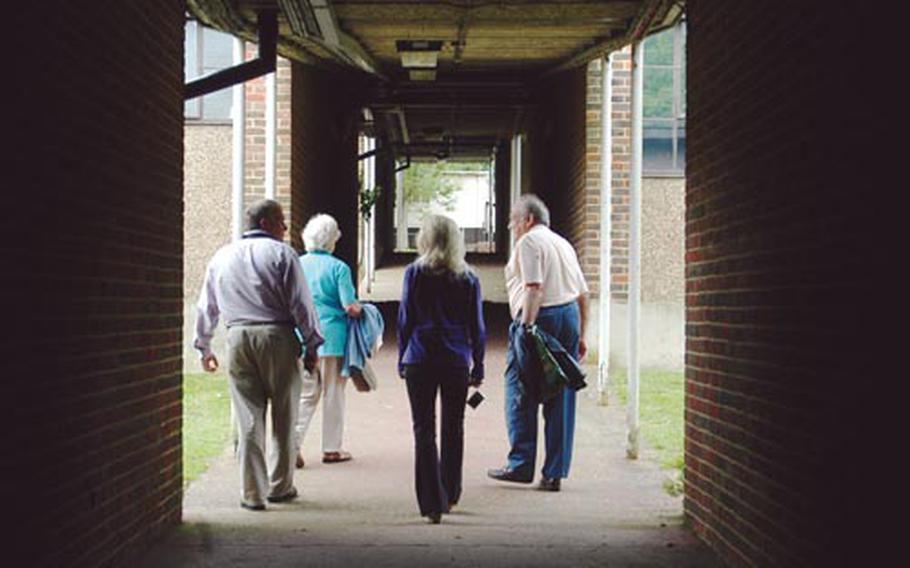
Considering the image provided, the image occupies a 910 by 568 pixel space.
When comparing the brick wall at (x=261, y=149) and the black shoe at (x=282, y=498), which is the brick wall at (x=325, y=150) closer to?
the brick wall at (x=261, y=149)

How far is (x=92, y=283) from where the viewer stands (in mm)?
4625

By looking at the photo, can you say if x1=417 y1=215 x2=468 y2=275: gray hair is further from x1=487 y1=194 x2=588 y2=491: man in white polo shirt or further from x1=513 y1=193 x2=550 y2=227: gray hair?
x1=513 y1=193 x2=550 y2=227: gray hair

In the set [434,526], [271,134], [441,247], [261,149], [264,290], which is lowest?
[434,526]

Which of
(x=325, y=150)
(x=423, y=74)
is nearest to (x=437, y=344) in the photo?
(x=423, y=74)

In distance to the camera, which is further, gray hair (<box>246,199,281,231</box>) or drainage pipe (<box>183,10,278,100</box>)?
drainage pipe (<box>183,10,278,100</box>)

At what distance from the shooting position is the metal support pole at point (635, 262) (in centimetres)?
847

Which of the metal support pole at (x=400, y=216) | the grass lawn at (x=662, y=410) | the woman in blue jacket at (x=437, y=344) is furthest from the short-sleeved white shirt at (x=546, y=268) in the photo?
the metal support pole at (x=400, y=216)

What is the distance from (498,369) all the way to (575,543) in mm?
7057

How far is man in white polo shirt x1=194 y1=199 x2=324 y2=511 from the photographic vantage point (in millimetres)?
6516

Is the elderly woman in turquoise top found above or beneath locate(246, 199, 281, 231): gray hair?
beneath

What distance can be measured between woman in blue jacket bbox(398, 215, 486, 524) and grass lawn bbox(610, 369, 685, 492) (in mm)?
2439

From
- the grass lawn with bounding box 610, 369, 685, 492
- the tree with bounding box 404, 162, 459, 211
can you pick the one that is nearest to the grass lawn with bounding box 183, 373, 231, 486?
the grass lawn with bounding box 610, 369, 685, 492

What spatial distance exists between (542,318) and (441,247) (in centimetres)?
119

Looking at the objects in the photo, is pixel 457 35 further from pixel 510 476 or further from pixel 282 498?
pixel 282 498
